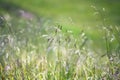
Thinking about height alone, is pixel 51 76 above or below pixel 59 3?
above

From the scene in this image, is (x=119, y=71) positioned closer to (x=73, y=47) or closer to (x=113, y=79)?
(x=113, y=79)

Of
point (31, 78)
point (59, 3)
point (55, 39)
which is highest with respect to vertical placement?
point (55, 39)

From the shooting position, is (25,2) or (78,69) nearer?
(78,69)

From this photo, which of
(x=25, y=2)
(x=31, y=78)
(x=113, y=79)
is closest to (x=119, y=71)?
(x=113, y=79)

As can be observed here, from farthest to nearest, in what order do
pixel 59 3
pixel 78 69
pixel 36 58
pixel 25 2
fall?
pixel 59 3 < pixel 25 2 < pixel 36 58 < pixel 78 69

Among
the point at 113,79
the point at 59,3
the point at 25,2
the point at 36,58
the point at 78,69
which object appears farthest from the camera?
the point at 59,3

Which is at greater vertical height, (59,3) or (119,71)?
(119,71)

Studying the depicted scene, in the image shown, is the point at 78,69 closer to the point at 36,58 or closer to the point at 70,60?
the point at 70,60

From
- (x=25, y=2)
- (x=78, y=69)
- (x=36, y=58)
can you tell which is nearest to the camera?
(x=78, y=69)

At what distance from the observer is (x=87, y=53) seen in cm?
681

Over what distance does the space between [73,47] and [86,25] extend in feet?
1.44

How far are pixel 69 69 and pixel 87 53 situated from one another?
55 centimetres

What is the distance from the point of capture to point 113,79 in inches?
236

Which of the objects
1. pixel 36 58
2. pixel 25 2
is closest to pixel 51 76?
pixel 36 58
